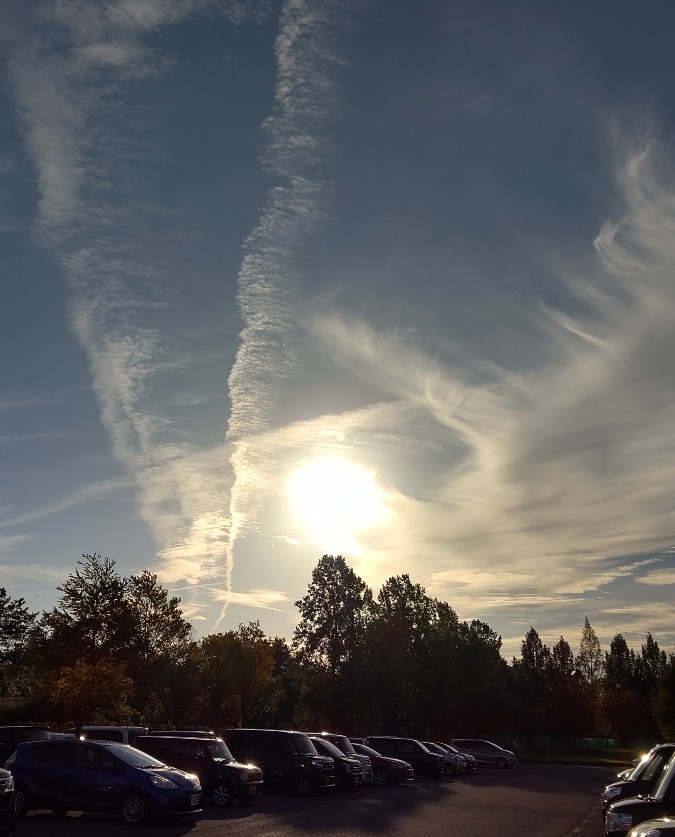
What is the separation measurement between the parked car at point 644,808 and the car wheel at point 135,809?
10.6 m

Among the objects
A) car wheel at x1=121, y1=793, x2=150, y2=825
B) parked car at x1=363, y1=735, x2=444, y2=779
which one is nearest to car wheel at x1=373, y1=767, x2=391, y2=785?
parked car at x1=363, y1=735, x2=444, y2=779

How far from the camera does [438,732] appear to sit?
8106 centimetres

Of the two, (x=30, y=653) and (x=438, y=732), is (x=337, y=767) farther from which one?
(x=438, y=732)

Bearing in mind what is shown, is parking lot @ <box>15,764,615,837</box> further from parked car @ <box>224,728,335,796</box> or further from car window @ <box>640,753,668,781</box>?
car window @ <box>640,753,668,781</box>

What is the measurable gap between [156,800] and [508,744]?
7535 centimetres

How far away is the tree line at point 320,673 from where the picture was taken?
42.6m

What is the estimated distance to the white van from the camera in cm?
2700

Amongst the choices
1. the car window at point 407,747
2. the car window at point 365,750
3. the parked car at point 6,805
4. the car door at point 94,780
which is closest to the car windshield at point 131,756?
the car door at point 94,780

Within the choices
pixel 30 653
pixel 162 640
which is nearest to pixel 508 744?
pixel 162 640

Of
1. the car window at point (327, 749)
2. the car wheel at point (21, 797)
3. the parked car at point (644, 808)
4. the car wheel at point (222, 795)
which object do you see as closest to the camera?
the parked car at point (644, 808)

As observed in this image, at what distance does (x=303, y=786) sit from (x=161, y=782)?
10.0 meters

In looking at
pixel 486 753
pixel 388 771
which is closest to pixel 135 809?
pixel 388 771

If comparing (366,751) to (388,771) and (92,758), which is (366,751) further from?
(92,758)

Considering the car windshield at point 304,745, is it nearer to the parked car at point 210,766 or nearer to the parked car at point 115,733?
the parked car at point 210,766
